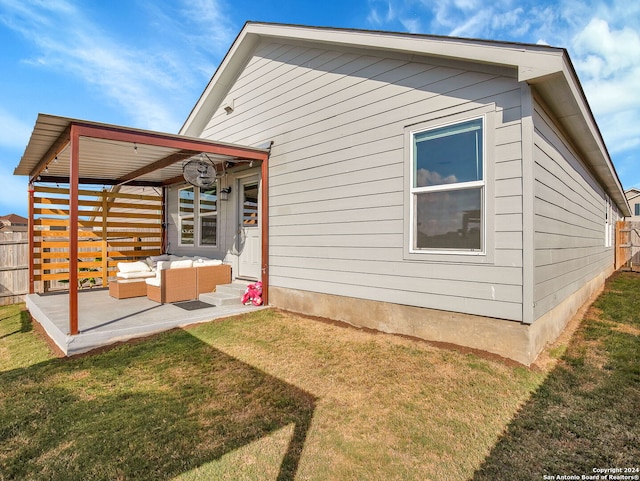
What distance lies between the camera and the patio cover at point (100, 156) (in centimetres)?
412

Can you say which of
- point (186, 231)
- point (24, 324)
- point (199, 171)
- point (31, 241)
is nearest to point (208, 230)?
point (186, 231)

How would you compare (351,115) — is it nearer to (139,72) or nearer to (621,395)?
(621,395)

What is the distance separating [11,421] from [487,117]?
5240mm

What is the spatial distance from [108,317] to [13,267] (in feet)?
15.3

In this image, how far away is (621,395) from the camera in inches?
113

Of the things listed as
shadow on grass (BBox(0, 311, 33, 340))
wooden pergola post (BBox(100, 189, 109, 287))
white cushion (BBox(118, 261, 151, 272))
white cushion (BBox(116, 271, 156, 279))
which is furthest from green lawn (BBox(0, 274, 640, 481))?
wooden pergola post (BBox(100, 189, 109, 287))

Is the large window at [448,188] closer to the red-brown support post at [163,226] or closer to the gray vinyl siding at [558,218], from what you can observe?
the gray vinyl siding at [558,218]

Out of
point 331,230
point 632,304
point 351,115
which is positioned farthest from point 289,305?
point 632,304

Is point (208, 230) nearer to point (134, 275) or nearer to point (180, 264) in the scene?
point (180, 264)

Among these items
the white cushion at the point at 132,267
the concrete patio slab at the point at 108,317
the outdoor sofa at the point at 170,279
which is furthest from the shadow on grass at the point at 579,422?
the white cushion at the point at 132,267

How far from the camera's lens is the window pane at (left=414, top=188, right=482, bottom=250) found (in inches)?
150

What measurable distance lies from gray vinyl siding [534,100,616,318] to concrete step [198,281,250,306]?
4712 mm

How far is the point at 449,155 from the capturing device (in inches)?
158

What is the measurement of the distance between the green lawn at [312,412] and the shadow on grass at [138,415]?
0.04ft
